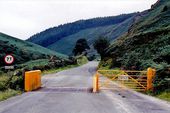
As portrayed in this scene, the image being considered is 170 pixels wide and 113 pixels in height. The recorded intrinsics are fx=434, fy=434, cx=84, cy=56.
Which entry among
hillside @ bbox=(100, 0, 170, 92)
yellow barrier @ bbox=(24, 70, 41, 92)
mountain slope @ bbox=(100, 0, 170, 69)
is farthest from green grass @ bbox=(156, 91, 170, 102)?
yellow barrier @ bbox=(24, 70, 41, 92)

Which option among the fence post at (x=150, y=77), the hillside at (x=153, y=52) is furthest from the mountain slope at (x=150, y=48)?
the fence post at (x=150, y=77)

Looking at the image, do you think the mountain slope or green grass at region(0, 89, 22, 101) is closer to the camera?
green grass at region(0, 89, 22, 101)

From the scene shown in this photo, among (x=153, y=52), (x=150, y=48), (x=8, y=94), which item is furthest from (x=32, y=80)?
(x=150, y=48)

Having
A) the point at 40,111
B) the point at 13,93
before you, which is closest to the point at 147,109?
the point at 40,111

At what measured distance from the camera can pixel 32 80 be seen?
2920cm

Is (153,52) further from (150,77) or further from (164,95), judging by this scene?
(164,95)

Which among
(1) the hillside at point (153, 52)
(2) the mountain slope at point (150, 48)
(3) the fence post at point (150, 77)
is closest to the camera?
(3) the fence post at point (150, 77)

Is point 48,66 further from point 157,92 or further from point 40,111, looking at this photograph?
point 40,111

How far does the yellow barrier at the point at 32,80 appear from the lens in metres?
28.3

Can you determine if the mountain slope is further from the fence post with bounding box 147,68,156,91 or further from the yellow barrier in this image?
the yellow barrier

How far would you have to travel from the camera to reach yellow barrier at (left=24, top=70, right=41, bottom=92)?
28.3 meters

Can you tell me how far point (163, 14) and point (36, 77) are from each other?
33956 mm

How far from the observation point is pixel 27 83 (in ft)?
93.3

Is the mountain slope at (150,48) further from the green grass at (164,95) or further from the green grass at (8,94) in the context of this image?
the green grass at (8,94)
